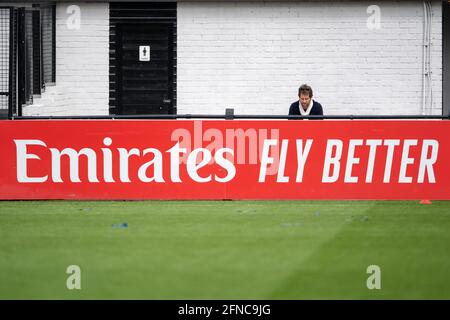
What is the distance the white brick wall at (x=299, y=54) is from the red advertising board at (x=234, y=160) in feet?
24.8

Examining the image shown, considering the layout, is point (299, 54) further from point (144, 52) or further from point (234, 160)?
point (234, 160)

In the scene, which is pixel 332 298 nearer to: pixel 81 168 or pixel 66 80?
pixel 81 168

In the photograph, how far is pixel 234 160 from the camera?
1470cm

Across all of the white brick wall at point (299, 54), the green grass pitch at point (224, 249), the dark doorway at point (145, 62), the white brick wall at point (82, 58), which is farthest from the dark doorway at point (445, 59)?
the green grass pitch at point (224, 249)

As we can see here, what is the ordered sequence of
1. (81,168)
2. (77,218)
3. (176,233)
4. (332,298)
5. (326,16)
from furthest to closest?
1. (326,16)
2. (81,168)
3. (77,218)
4. (176,233)
5. (332,298)

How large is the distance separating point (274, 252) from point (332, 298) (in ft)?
7.38

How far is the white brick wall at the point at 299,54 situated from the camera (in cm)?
2219

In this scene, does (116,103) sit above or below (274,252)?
above

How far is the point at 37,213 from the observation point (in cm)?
1316

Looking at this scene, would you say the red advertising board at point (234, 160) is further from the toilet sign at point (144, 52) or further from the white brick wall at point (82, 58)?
the toilet sign at point (144, 52)

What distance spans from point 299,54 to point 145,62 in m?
3.40

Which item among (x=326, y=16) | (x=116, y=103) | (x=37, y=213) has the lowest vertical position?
(x=37, y=213)

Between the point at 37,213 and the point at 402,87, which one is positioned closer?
the point at 37,213

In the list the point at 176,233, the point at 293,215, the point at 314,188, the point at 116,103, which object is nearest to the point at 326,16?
the point at 116,103
